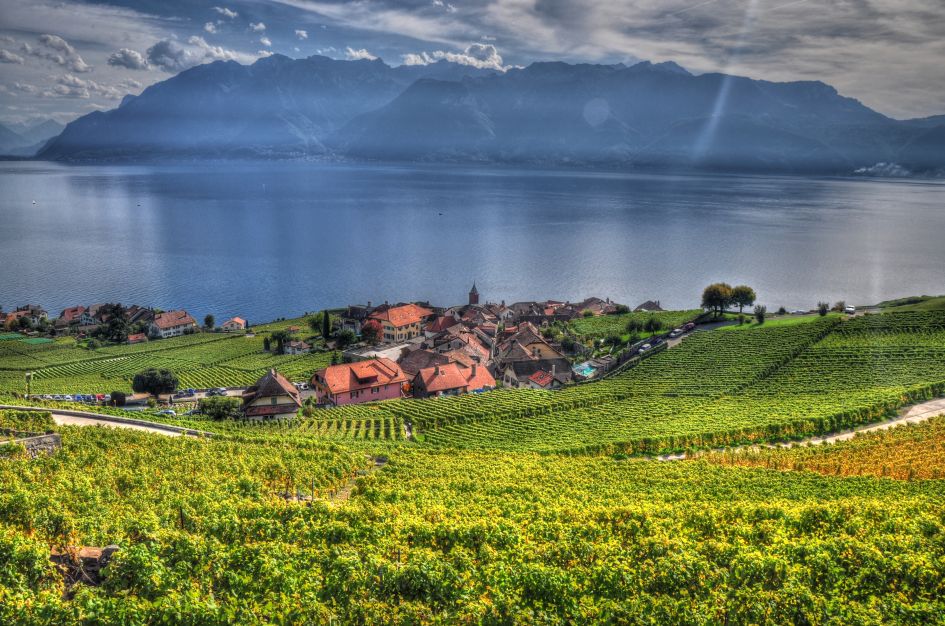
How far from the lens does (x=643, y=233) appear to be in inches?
7023

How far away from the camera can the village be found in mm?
54906

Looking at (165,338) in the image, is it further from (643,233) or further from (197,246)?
(643,233)

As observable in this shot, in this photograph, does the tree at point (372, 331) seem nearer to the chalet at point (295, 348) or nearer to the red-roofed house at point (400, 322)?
the red-roofed house at point (400, 322)

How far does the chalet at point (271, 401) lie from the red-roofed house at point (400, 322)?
31718 mm

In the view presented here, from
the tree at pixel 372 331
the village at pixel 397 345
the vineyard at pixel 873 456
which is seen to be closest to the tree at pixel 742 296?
the village at pixel 397 345

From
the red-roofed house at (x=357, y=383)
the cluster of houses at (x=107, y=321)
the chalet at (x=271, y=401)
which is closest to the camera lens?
the chalet at (x=271, y=401)

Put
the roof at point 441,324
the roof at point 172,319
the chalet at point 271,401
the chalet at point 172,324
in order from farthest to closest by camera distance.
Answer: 1. the roof at point 172,319
2. the chalet at point 172,324
3. the roof at point 441,324
4. the chalet at point 271,401

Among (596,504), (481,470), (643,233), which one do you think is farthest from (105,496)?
(643,233)

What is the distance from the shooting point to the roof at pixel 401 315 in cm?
8119

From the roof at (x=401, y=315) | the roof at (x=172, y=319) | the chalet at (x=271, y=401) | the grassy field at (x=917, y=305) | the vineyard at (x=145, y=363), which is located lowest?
the vineyard at (x=145, y=363)

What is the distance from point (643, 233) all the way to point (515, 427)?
480 feet

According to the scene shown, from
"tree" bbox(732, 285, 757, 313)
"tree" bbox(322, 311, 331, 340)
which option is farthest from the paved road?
"tree" bbox(732, 285, 757, 313)

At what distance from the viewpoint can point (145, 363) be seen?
73250 millimetres

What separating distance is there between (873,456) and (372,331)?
187ft
